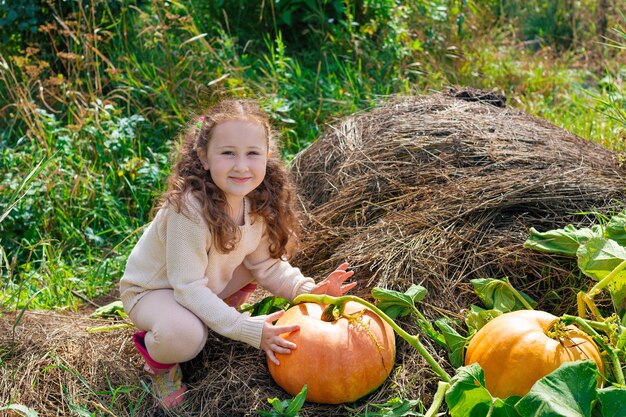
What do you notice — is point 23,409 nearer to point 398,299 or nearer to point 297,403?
point 297,403

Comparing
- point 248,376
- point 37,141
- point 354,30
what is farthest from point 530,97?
point 248,376

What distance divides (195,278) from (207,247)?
0.12 metres

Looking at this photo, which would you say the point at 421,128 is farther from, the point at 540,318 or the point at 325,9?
the point at 325,9

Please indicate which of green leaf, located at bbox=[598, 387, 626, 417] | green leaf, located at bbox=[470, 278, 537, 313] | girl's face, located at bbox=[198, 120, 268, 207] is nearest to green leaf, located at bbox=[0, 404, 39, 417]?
girl's face, located at bbox=[198, 120, 268, 207]

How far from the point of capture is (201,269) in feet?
8.78

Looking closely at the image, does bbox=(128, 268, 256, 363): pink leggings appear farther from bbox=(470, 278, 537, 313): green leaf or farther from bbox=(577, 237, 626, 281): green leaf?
bbox=(577, 237, 626, 281): green leaf

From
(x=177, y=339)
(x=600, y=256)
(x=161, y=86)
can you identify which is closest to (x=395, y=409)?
(x=177, y=339)

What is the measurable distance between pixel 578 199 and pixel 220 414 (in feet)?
5.36

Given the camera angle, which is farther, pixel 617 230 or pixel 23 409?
pixel 617 230

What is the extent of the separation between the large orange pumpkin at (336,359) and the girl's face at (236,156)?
51cm

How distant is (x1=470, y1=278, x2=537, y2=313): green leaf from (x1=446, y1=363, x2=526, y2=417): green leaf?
61 centimetres

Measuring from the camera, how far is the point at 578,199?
309 cm

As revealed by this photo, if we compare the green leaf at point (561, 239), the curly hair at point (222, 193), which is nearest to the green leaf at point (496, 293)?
the green leaf at point (561, 239)

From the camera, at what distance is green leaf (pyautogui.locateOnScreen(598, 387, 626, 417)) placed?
2029 mm
